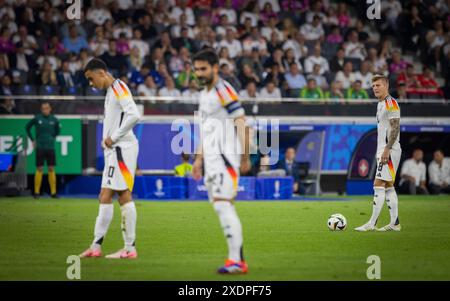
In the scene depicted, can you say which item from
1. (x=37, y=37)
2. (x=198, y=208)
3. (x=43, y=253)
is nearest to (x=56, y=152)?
(x=37, y=37)

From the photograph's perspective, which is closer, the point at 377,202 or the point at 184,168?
the point at 377,202

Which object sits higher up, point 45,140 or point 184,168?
point 45,140

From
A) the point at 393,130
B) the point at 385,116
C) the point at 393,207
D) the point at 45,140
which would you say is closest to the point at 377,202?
the point at 393,207

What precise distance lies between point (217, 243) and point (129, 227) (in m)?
2.39

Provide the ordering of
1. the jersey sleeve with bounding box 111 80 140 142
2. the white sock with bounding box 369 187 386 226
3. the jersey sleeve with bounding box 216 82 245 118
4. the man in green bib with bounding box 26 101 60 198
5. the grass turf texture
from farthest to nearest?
the man in green bib with bounding box 26 101 60 198 → the white sock with bounding box 369 187 386 226 → the jersey sleeve with bounding box 111 80 140 142 → the grass turf texture → the jersey sleeve with bounding box 216 82 245 118

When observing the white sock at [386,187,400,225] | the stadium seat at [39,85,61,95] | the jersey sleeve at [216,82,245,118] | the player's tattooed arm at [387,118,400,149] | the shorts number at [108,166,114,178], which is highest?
the stadium seat at [39,85,61,95]

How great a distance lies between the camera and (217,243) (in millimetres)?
14219

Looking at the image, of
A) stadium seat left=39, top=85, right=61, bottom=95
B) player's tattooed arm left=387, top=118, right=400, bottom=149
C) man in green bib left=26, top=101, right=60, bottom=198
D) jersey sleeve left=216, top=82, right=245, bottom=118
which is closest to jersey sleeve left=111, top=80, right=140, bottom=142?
jersey sleeve left=216, top=82, right=245, bottom=118

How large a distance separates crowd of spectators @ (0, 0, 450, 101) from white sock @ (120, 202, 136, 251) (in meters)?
15.2

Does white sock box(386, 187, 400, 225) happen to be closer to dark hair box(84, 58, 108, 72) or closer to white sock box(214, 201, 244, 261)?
dark hair box(84, 58, 108, 72)

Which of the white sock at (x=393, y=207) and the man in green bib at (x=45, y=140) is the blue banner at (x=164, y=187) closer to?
the man in green bib at (x=45, y=140)

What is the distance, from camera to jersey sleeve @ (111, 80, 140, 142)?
12141mm

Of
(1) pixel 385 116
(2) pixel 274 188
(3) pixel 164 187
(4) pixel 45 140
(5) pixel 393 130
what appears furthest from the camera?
(2) pixel 274 188

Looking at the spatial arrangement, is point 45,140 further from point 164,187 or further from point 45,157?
point 164,187
